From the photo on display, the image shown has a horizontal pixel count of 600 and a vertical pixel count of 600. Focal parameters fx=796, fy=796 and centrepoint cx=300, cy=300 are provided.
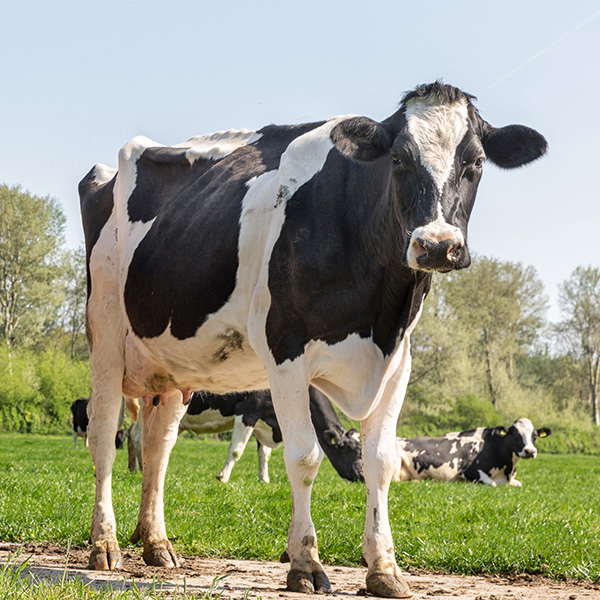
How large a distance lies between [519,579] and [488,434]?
1316 cm

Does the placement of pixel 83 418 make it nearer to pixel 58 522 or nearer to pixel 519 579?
pixel 58 522

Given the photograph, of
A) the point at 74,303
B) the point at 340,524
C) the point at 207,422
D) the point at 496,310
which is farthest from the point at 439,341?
Result: the point at 340,524

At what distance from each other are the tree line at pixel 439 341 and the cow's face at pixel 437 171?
35887mm

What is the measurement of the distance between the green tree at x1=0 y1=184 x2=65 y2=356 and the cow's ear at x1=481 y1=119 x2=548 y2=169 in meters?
42.6

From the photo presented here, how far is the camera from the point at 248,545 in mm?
6191

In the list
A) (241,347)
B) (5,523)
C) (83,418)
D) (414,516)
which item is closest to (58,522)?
(5,523)

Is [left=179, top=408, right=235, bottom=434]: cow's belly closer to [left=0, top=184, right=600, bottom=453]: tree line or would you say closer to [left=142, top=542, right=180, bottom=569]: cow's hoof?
[left=142, top=542, right=180, bottom=569]: cow's hoof

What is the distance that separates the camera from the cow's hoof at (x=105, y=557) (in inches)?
215

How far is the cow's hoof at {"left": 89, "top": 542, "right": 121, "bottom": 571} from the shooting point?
17.9 feet

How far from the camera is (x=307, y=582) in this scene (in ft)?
14.7

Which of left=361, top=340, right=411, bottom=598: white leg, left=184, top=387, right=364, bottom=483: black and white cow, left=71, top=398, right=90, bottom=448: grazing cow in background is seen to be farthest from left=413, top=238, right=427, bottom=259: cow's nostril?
left=71, top=398, right=90, bottom=448: grazing cow in background

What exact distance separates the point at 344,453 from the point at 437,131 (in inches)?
392

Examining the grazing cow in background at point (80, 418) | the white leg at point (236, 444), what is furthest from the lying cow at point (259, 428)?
the grazing cow in background at point (80, 418)

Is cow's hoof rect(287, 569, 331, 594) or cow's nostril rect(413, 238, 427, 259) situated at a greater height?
cow's nostril rect(413, 238, 427, 259)
